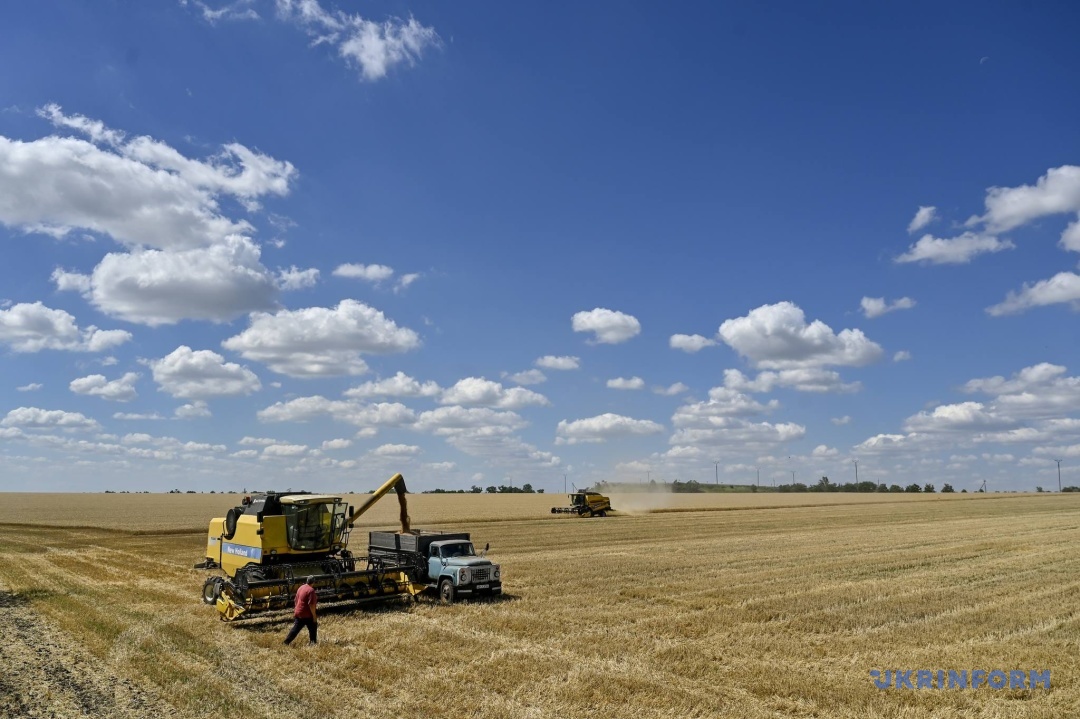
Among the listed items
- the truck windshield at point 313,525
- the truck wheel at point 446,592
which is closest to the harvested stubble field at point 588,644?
the truck wheel at point 446,592

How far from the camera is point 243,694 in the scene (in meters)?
13.1

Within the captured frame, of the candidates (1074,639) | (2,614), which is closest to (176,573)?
(2,614)

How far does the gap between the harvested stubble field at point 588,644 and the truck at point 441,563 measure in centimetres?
98

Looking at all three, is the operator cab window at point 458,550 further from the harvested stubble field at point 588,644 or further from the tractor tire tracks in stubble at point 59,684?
the tractor tire tracks in stubble at point 59,684

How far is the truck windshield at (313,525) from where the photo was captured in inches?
896

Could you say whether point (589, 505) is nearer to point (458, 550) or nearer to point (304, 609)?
point (458, 550)

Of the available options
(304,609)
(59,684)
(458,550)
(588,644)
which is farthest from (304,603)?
Result: (458,550)

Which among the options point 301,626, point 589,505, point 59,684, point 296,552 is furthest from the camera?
point 589,505

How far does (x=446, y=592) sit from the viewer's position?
23094mm

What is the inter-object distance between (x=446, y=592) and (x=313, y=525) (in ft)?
15.5

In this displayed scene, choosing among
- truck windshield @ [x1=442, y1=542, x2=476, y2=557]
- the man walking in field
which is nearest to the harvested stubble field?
the man walking in field

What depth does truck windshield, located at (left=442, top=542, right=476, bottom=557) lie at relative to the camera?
2448 centimetres

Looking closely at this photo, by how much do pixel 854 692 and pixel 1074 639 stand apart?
7848 mm

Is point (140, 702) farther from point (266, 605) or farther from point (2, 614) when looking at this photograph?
point (2, 614)
